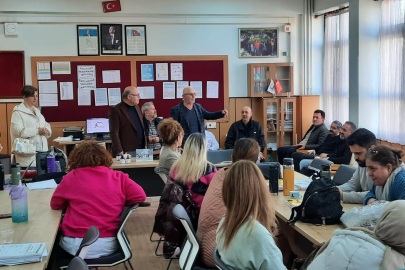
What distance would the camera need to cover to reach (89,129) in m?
8.48

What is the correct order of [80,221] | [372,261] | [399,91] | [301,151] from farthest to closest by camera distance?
[301,151] → [399,91] → [80,221] → [372,261]

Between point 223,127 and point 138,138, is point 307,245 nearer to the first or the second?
point 138,138

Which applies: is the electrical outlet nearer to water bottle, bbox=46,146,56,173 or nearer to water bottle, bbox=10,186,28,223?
water bottle, bbox=46,146,56,173

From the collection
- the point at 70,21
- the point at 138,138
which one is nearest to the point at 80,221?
the point at 138,138

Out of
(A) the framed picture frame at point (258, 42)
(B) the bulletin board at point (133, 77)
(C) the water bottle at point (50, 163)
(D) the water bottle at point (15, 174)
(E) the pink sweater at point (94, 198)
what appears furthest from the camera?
(A) the framed picture frame at point (258, 42)

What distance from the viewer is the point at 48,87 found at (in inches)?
335

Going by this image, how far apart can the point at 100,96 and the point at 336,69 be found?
4.23m

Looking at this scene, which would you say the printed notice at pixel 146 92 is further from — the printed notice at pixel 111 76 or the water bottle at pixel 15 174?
the water bottle at pixel 15 174

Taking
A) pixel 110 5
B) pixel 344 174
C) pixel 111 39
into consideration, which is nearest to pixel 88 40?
pixel 111 39

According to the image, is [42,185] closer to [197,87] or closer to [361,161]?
[361,161]

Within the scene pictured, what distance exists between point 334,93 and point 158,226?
575 centimetres

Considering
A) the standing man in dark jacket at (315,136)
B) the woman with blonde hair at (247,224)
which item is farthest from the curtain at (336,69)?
the woman with blonde hair at (247,224)

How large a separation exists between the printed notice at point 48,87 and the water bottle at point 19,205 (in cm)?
566

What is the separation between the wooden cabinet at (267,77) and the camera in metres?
9.07
